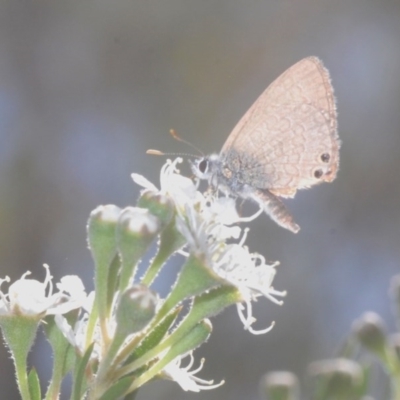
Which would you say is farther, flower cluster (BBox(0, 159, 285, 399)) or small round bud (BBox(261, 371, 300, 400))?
small round bud (BBox(261, 371, 300, 400))

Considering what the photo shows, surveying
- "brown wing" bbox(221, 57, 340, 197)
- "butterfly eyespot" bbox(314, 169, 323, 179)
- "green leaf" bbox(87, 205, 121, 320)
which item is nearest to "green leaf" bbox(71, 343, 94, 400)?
"green leaf" bbox(87, 205, 121, 320)

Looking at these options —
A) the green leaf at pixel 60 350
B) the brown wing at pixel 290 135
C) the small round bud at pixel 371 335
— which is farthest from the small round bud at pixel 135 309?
the brown wing at pixel 290 135

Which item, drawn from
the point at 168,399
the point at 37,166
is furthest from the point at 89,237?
the point at 37,166

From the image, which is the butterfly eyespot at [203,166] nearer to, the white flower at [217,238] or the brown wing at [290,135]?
the brown wing at [290,135]

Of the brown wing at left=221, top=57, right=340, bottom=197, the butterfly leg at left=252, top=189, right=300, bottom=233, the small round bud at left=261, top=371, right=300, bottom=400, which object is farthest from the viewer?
the brown wing at left=221, top=57, right=340, bottom=197

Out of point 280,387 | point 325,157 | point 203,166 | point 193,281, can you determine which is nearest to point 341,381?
point 280,387

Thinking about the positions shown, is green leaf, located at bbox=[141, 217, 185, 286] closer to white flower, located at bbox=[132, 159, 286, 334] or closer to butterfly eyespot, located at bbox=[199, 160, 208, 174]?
white flower, located at bbox=[132, 159, 286, 334]
